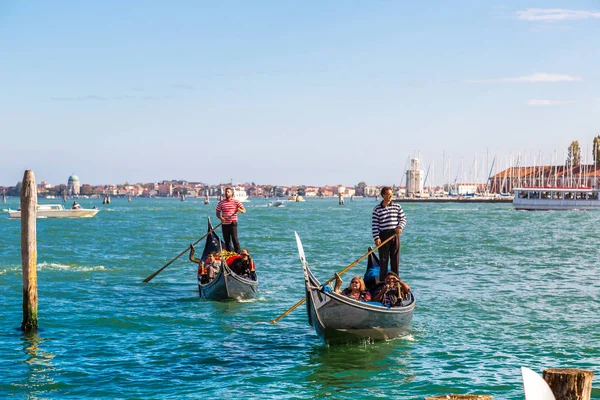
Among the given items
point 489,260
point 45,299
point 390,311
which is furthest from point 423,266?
point 390,311

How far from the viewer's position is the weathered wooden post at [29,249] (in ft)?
35.3

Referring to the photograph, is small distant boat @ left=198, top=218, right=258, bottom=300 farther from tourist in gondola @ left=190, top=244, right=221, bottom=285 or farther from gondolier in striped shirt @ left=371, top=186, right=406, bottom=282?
gondolier in striped shirt @ left=371, top=186, right=406, bottom=282

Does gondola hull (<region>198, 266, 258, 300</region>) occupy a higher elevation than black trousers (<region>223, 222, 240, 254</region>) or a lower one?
lower

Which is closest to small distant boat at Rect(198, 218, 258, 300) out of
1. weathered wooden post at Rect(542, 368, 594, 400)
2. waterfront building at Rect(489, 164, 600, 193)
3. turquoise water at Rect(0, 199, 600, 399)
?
turquoise water at Rect(0, 199, 600, 399)

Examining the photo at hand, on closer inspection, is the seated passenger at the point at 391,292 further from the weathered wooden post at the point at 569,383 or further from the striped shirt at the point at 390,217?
the weathered wooden post at the point at 569,383

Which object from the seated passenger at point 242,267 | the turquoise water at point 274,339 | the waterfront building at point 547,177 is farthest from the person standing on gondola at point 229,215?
the waterfront building at point 547,177

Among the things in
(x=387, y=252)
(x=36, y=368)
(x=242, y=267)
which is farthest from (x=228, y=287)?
(x=36, y=368)

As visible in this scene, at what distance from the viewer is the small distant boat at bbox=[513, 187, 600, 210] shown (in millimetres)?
74688

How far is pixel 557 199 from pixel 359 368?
7047cm

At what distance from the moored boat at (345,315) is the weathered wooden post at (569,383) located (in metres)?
4.08

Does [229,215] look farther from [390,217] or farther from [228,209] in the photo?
[390,217]

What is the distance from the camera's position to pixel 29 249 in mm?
10766

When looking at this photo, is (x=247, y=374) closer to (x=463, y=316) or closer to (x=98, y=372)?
(x=98, y=372)

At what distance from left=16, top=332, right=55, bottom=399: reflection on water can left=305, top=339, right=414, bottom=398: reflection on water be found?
9.01 ft
